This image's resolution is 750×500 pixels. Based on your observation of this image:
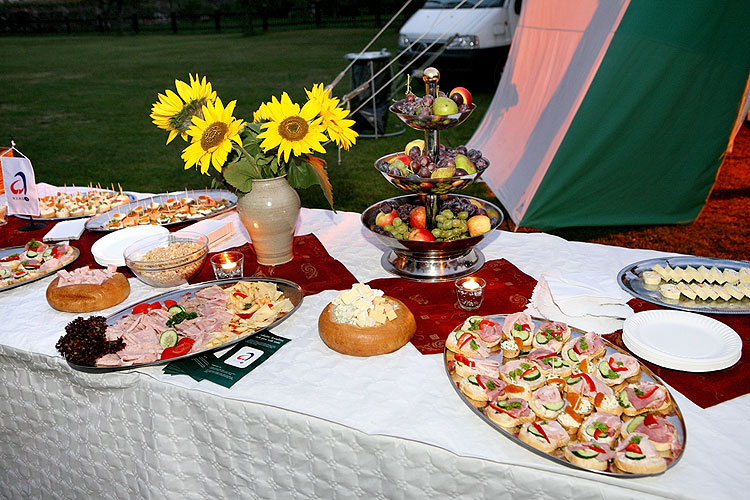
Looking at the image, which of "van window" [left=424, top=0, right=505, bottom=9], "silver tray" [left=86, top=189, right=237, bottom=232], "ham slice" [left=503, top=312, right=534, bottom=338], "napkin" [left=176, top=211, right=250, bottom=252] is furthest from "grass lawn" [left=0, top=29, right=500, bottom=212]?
"ham slice" [left=503, top=312, right=534, bottom=338]

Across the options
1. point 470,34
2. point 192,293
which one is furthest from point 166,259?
point 470,34

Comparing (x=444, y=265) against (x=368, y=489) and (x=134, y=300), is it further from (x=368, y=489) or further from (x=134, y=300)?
(x=134, y=300)

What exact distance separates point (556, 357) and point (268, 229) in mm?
1081

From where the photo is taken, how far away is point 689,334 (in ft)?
5.01

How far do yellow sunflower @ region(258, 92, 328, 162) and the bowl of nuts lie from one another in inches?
17.5

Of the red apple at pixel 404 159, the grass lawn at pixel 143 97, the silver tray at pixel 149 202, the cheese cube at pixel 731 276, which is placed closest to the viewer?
the cheese cube at pixel 731 276

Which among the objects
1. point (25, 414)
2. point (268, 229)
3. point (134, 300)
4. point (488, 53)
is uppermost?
point (488, 53)

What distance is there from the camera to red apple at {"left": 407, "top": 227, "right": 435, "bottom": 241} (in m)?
1.90

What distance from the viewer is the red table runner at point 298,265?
6.56 feet

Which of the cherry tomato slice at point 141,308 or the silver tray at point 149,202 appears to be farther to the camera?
the silver tray at point 149,202

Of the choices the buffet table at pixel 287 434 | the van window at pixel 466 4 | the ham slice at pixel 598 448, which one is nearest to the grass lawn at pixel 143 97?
the van window at pixel 466 4

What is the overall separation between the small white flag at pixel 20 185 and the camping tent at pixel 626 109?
3148 mm

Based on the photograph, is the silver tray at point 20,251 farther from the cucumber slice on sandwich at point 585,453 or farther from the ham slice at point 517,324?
the cucumber slice on sandwich at point 585,453

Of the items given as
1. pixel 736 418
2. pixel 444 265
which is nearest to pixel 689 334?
pixel 736 418
